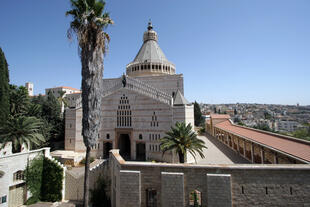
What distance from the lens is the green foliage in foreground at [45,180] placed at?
13249 mm

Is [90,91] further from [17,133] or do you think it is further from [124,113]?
[124,113]

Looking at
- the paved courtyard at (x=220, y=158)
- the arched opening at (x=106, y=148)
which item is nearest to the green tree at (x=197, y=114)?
the paved courtyard at (x=220, y=158)

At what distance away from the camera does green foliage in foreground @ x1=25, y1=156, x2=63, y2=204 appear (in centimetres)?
1325

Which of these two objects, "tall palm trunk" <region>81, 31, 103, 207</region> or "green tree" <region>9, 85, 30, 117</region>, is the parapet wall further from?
"green tree" <region>9, 85, 30, 117</region>

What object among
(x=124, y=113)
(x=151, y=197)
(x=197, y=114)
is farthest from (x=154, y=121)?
(x=197, y=114)

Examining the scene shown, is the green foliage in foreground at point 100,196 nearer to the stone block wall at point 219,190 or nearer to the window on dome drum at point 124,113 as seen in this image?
the stone block wall at point 219,190

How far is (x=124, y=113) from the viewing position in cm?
2300

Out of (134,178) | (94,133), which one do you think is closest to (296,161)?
(134,178)

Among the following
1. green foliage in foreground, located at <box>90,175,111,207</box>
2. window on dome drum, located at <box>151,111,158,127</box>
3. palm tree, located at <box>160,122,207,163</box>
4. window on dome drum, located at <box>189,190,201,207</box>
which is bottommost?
green foliage in foreground, located at <box>90,175,111,207</box>

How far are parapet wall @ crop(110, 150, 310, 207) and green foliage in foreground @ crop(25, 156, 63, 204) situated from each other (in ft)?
25.7

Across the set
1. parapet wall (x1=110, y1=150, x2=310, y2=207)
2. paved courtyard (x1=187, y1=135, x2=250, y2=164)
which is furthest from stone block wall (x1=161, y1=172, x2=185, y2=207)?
paved courtyard (x1=187, y1=135, x2=250, y2=164)

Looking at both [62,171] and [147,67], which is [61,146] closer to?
[62,171]

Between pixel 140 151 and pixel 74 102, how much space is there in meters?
12.8

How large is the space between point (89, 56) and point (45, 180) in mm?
12346
